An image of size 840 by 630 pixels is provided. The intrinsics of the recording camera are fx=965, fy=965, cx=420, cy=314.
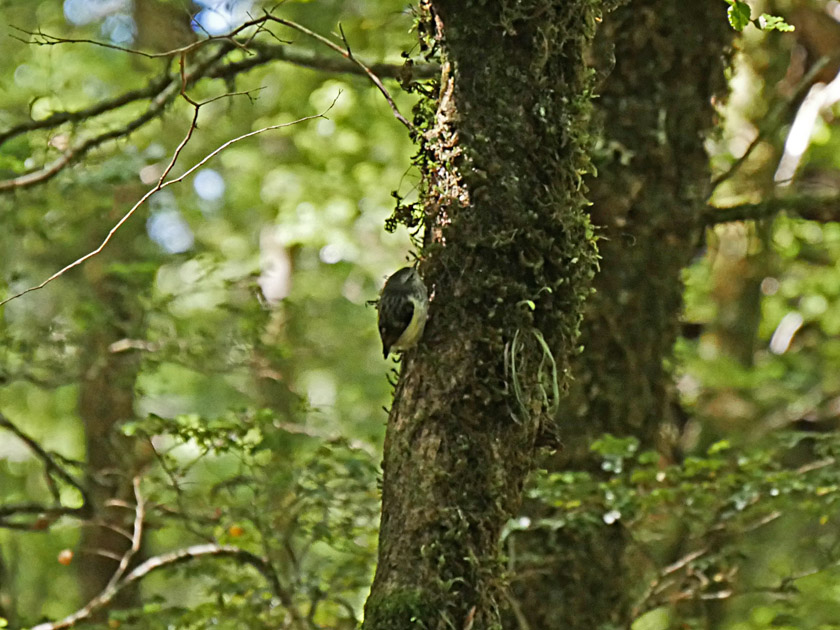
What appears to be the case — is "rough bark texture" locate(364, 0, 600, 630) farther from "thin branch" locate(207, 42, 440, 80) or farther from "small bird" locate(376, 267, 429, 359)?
Answer: "thin branch" locate(207, 42, 440, 80)

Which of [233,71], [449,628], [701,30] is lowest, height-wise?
[449,628]

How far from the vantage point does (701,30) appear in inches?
203

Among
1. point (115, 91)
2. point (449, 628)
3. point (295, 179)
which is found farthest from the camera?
point (295, 179)

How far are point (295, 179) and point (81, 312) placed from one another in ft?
14.5

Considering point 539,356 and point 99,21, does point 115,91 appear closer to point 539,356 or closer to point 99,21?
point 99,21

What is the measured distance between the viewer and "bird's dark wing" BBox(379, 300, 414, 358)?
2689 mm

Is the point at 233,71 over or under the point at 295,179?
under

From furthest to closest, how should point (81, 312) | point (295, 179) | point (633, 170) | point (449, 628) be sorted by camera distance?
point (295, 179) → point (81, 312) → point (633, 170) → point (449, 628)

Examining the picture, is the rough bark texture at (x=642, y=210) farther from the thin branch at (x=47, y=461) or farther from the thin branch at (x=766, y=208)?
the thin branch at (x=47, y=461)

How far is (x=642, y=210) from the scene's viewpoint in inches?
200

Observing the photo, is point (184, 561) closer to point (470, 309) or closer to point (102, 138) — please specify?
point (102, 138)

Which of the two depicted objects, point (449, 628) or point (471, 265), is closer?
point (449, 628)

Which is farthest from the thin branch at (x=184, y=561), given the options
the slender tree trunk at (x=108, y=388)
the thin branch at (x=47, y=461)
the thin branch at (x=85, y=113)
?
the thin branch at (x=85, y=113)

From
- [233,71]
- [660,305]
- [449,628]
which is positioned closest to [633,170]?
[660,305]
